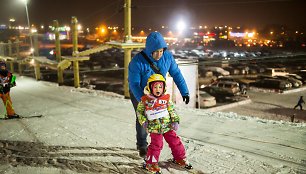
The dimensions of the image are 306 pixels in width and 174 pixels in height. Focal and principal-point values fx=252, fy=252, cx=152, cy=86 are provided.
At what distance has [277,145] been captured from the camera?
168 inches

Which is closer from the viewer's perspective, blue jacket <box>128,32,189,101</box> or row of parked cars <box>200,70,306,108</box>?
blue jacket <box>128,32,189,101</box>

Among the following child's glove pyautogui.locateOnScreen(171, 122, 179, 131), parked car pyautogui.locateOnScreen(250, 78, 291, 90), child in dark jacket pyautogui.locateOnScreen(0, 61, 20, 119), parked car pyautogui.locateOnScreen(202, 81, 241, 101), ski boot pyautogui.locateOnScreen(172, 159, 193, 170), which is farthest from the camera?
parked car pyautogui.locateOnScreen(250, 78, 291, 90)

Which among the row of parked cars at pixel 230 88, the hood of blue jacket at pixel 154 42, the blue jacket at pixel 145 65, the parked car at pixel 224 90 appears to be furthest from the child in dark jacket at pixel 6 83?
the parked car at pixel 224 90

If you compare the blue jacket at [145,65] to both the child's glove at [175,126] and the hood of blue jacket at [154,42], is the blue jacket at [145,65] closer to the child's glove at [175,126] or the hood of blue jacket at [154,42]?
the hood of blue jacket at [154,42]

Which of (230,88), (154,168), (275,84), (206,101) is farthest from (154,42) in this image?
(275,84)

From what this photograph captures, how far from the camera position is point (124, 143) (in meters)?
4.43

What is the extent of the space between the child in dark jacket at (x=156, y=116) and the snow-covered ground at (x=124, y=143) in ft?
1.30

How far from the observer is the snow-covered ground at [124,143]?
3516 millimetres

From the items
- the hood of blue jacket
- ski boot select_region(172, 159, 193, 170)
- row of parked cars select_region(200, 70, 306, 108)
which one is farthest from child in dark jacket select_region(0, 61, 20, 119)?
row of parked cars select_region(200, 70, 306, 108)

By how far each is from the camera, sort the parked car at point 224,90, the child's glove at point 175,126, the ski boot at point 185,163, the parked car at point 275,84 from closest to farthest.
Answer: the child's glove at point 175,126, the ski boot at point 185,163, the parked car at point 224,90, the parked car at point 275,84

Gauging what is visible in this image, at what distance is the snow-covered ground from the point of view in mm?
3516

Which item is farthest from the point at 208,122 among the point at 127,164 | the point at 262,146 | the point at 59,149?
the point at 59,149

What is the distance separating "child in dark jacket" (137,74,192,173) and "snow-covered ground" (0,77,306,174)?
15.7 inches

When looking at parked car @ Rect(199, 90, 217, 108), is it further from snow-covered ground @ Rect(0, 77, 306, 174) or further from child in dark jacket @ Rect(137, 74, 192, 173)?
child in dark jacket @ Rect(137, 74, 192, 173)
